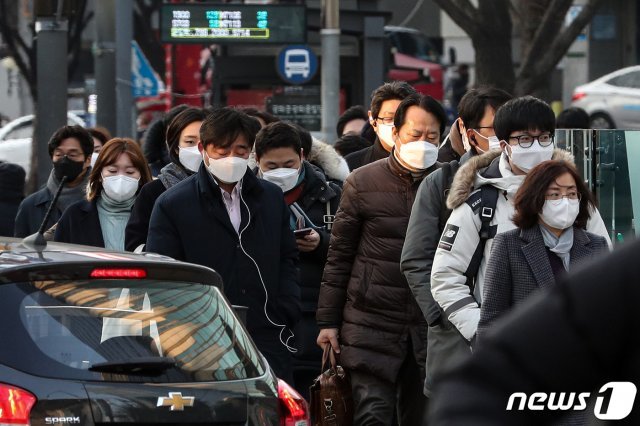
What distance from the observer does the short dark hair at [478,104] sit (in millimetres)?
6691

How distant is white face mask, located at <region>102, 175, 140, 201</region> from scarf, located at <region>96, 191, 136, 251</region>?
0.11ft

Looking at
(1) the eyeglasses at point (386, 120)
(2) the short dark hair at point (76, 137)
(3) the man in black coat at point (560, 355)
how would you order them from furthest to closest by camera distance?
(2) the short dark hair at point (76, 137), (1) the eyeglasses at point (386, 120), (3) the man in black coat at point (560, 355)

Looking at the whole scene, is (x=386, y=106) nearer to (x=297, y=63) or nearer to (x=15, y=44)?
(x=297, y=63)

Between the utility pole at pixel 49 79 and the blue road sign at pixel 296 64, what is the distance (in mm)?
7804

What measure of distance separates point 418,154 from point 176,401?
247 centimetres

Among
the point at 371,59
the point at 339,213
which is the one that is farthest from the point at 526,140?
the point at 371,59

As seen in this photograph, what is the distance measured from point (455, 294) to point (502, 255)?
1.55 feet

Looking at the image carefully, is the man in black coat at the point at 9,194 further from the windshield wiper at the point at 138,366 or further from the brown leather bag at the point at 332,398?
the windshield wiper at the point at 138,366

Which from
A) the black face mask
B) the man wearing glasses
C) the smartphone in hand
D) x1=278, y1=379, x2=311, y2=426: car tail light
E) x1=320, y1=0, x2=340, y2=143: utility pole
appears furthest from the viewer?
x1=320, y1=0, x2=340, y2=143: utility pole

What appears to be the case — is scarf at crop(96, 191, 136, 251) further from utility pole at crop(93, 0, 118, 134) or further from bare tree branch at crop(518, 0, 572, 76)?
bare tree branch at crop(518, 0, 572, 76)

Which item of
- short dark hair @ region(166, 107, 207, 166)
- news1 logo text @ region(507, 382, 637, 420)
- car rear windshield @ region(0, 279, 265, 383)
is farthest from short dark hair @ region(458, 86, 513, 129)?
news1 logo text @ region(507, 382, 637, 420)

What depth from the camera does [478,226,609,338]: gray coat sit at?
5180mm

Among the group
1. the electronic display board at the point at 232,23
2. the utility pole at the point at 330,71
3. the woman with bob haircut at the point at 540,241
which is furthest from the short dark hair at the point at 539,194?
the electronic display board at the point at 232,23

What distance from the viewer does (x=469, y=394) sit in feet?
5.39
